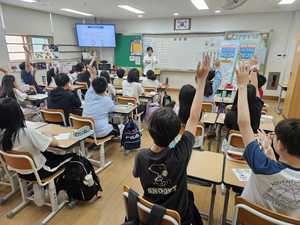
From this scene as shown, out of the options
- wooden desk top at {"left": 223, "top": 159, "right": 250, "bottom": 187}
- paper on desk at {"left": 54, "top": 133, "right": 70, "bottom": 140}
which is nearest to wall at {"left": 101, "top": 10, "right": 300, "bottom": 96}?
wooden desk top at {"left": 223, "top": 159, "right": 250, "bottom": 187}

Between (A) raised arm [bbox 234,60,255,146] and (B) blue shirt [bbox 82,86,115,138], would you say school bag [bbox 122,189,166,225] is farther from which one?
(B) blue shirt [bbox 82,86,115,138]

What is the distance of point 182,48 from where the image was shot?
299 inches

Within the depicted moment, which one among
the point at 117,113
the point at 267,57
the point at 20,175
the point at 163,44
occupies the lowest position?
the point at 20,175

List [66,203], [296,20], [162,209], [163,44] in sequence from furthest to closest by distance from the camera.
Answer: [163,44] → [296,20] → [66,203] → [162,209]

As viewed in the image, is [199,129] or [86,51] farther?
[86,51]

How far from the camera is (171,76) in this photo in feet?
26.7

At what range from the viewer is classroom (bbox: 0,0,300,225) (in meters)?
1.05

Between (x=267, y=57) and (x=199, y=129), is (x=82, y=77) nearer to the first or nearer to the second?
(x=199, y=129)

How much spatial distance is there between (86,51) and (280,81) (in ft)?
26.5

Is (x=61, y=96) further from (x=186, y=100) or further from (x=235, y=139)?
(x=235, y=139)

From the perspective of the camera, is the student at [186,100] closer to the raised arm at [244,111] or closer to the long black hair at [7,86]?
the raised arm at [244,111]

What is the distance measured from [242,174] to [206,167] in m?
0.28

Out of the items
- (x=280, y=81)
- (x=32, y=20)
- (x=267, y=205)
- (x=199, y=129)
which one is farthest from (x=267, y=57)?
(x=32, y=20)

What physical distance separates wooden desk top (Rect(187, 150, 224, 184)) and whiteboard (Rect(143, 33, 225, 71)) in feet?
20.6
